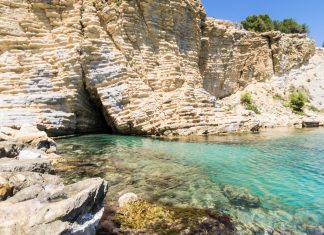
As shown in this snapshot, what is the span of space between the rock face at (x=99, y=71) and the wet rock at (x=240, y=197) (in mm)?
13649

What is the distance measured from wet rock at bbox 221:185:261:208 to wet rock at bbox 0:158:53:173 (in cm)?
619

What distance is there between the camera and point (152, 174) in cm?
1189

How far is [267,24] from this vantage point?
56.8 meters

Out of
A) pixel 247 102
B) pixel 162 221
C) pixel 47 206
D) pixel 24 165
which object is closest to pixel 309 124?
pixel 247 102

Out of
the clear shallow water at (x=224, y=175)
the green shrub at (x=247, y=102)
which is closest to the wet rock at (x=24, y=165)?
the clear shallow water at (x=224, y=175)

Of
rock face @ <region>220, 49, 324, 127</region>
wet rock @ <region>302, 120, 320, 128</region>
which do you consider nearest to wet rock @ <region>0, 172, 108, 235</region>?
rock face @ <region>220, 49, 324, 127</region>

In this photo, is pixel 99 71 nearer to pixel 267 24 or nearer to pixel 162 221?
pixel 162 221

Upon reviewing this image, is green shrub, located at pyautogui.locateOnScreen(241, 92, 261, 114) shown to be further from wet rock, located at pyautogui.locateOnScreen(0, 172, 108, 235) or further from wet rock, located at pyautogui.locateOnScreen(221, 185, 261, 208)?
wet rock, located at pyautogui.locateOnScreen(0, 172, 108, 235)

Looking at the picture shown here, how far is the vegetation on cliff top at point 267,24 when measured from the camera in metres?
54.5

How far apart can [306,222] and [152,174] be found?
606 cm

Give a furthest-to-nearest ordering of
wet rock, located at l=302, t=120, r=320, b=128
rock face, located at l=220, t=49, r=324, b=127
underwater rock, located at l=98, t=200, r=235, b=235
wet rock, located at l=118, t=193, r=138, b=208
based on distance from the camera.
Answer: rock face, located at l=220, t=49, r=324, b=127, wet rock, located at l=302, t=120, r=320, b=128, wet rock, located at l=118, t=193, r=138, b=208, underwater rock, located at l=98, t=200, r=235, b=235

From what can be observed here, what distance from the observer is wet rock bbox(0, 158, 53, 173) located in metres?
8.30

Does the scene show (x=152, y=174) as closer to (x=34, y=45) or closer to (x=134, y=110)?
(x=134, y=110)

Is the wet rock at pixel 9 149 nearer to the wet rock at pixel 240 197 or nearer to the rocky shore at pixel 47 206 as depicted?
the rocky shore at pixel 47 206
